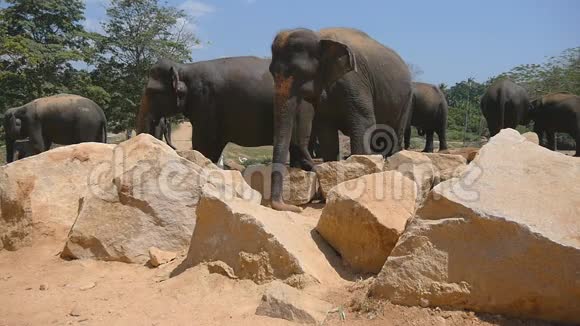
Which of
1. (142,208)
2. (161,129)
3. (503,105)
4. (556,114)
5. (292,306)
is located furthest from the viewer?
(556,114)

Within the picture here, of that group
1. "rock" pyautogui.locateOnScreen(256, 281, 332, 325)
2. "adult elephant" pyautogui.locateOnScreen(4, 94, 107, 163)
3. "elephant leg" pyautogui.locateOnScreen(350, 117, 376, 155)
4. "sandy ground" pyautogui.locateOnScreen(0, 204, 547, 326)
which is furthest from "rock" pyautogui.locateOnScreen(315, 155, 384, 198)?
"adult elephant" pyautogui.locateOnScreen(4, 94, 107, 163)

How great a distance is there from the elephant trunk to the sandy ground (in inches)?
41.1

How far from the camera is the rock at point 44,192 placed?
4.64m

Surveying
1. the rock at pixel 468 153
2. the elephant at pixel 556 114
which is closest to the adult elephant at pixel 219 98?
the rock at pixel 468 153

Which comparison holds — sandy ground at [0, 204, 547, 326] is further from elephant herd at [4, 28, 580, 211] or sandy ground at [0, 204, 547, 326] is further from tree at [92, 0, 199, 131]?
tree at [92, 0, 199, 131]

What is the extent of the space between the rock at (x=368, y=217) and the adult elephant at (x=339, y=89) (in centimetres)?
101

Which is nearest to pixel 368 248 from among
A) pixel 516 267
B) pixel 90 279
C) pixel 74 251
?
pixel 516 267

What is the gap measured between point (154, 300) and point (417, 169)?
2261 millimetres

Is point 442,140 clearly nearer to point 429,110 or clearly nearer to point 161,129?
point 429,110

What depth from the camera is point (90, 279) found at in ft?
12.3

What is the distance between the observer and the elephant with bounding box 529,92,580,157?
543 inches

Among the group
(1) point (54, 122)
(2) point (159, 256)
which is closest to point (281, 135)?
(2) point (159, 256)

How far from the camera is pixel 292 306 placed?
2.83 metres

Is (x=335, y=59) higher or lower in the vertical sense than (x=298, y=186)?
higher
